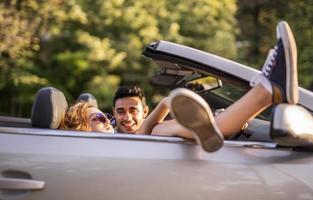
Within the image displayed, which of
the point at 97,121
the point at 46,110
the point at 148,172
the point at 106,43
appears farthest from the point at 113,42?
the point at 148,172

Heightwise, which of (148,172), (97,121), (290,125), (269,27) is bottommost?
(148,172)

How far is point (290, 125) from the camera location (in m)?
2.64

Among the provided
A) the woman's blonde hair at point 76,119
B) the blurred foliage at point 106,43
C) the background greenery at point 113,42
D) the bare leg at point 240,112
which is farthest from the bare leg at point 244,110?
the blurred foliage at point 106,43

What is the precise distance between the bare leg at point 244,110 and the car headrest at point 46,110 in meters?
0.89

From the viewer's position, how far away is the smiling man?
3.96 m

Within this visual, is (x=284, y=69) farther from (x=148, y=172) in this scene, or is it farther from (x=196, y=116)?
(x=148, y=172)

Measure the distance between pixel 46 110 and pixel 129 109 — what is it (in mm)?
798

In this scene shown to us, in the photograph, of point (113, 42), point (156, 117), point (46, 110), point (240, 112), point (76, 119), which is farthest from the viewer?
point (113, 42)

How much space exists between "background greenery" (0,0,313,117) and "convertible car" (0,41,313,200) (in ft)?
29.0

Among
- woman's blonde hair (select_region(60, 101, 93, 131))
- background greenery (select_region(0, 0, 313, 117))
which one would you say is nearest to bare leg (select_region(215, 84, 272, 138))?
woman's blonde hair (select_region(60, 101, 93, 131))

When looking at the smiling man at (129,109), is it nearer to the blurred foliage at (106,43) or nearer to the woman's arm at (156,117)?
the woman's arm at (156,117)

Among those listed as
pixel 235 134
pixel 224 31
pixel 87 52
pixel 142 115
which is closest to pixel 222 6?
pixel 224 31

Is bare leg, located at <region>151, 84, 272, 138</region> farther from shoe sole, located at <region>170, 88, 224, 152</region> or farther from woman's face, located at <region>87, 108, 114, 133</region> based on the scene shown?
woman's face, located at <region>87, 108, 114, 133</region>

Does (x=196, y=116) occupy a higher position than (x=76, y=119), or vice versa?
(x=196, y=116)
